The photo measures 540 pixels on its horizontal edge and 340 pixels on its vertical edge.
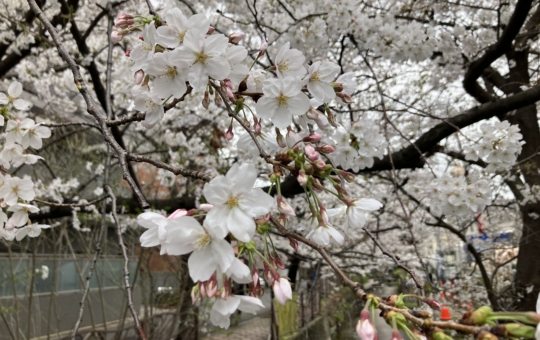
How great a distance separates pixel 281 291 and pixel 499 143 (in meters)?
1.93

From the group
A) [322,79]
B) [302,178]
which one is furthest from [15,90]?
[302,178]

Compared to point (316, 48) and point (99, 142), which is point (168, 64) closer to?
point (316, 48)

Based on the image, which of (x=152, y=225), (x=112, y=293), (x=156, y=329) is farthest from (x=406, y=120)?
(x=112, y=293)

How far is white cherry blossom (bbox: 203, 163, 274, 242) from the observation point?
0.65 meters

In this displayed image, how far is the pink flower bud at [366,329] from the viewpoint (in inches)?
22.2

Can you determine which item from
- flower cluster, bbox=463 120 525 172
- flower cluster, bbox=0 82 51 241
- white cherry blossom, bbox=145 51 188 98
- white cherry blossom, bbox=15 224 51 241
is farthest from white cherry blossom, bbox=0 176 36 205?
flower cluster, bbox=463 120 525 172

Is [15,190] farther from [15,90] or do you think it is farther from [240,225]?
[240,225]

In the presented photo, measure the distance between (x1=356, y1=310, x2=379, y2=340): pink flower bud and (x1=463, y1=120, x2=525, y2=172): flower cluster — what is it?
76.2 inches

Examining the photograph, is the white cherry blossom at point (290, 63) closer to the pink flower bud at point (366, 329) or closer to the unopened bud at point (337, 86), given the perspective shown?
the unopened bud at point (337, 86)

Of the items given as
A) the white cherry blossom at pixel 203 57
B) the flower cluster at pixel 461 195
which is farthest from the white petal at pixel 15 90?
the flower cluster at pixel 461 195

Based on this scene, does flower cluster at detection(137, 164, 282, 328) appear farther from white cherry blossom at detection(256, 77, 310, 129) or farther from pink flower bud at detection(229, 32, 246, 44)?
pink flower bud at detection(229, 32, 246, 44)

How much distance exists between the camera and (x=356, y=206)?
0.95 m

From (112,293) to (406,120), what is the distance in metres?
6.07

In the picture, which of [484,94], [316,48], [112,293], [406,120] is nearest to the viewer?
[316,48]
